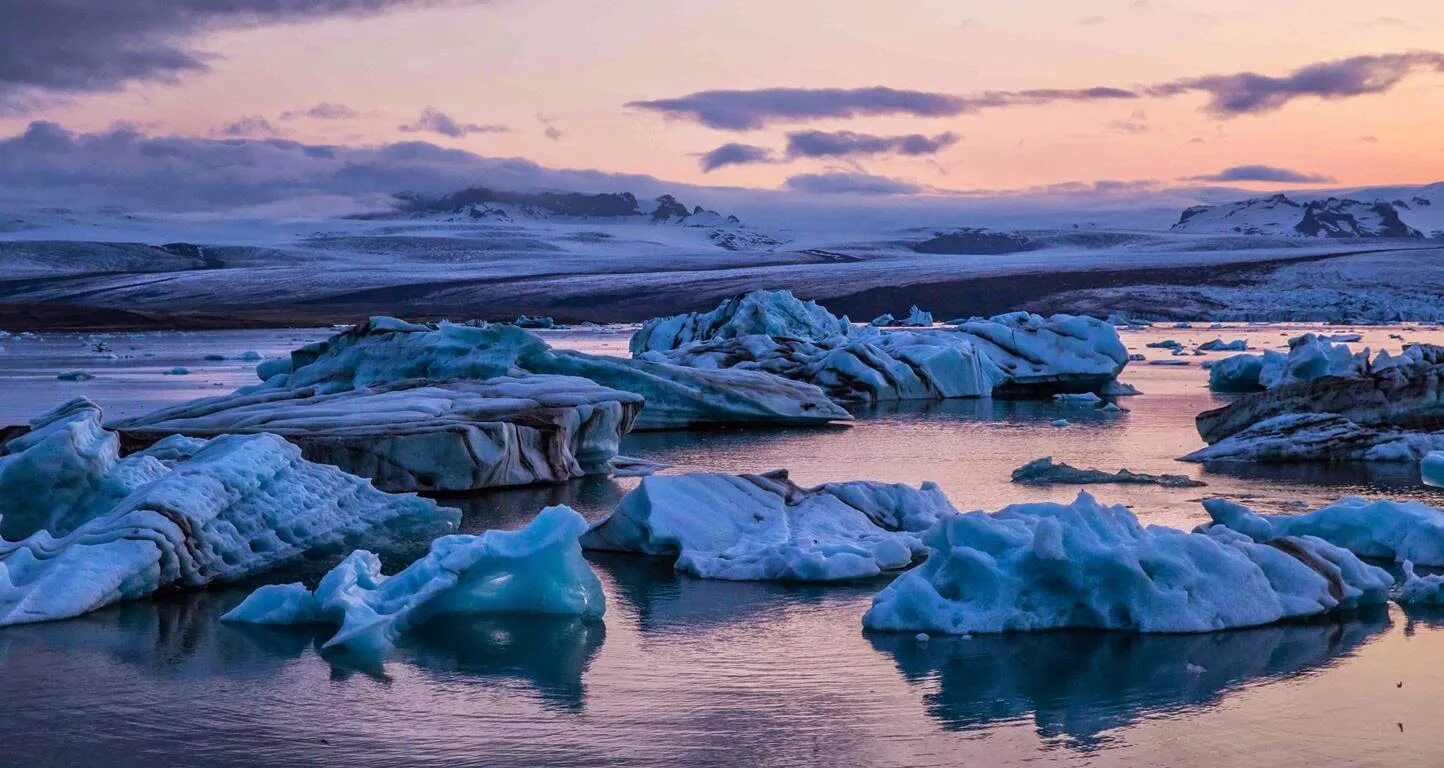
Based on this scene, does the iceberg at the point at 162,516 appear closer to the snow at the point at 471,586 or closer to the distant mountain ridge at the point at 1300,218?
the snow at the point at 471,586

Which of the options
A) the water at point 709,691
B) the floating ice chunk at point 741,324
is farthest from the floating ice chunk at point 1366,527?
the floating ice chunk at point 741,324

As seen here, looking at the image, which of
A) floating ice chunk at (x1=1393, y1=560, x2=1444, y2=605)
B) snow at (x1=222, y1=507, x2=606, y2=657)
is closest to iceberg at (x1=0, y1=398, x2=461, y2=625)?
snow at (x1=222, y1=507, x2=606, y2=657)

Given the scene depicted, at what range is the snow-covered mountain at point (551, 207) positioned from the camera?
178 metres

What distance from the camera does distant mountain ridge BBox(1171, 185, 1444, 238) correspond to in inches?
6117

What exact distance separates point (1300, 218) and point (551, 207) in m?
82.5

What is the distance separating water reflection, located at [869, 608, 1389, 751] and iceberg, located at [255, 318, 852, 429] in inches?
366

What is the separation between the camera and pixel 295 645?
19.5 feet

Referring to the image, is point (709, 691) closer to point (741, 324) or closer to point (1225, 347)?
point (741, 324)

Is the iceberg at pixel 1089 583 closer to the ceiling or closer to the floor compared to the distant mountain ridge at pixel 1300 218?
closer to the floor

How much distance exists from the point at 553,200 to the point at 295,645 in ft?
610

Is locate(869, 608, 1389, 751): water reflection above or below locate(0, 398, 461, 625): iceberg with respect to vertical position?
below

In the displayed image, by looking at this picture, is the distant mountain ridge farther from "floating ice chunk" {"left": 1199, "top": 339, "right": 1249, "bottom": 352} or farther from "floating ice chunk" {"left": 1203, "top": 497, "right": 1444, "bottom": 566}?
"floating ice chunk" {"left": 1203, "top": 497, "right": 1444, "bottom": 566}

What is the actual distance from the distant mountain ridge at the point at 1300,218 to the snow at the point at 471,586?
151078mm

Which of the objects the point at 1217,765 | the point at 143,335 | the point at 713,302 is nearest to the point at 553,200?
the point at 713,302
